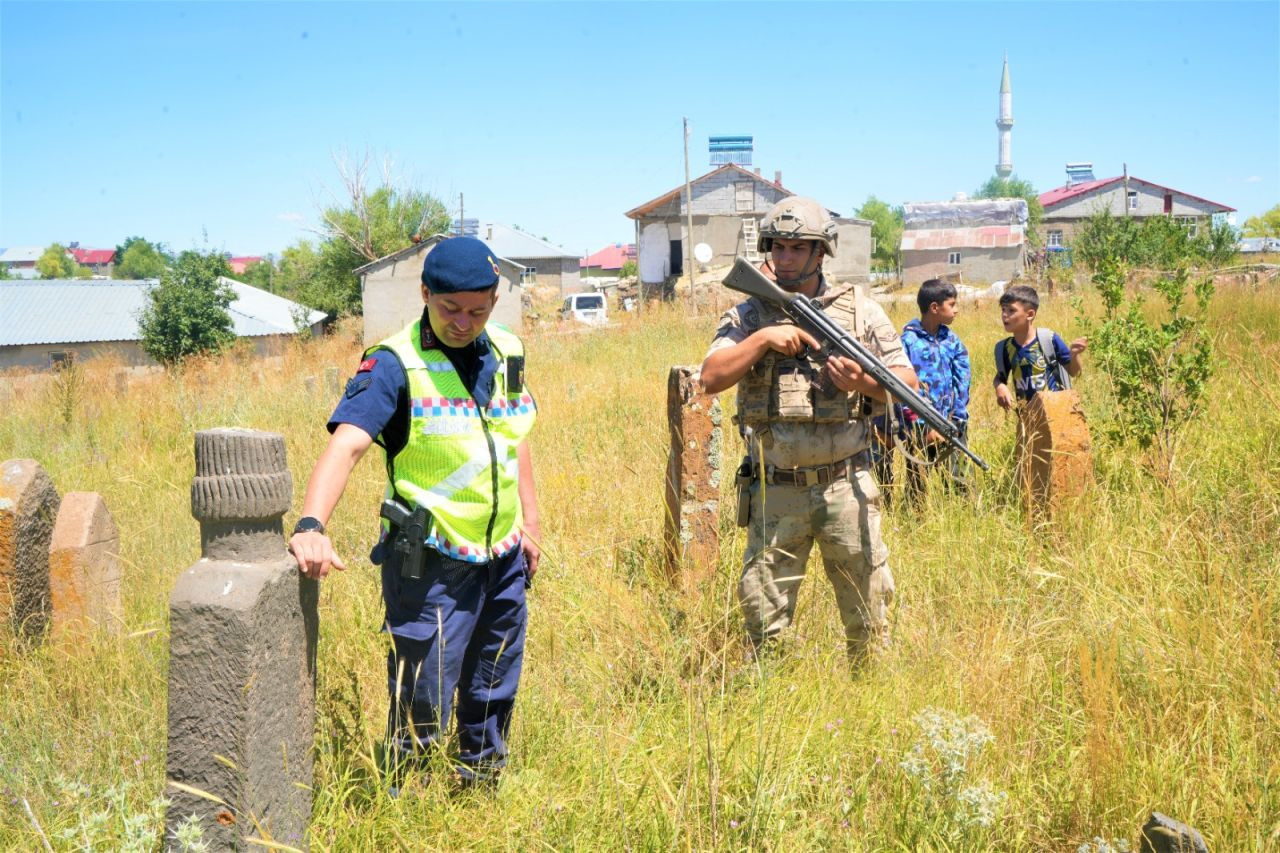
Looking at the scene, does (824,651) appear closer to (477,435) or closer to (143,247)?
(477,435)

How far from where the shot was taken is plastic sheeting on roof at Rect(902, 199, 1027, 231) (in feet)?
142

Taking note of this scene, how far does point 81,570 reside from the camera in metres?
3.78

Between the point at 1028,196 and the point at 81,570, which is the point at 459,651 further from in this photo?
the point at 1028,196

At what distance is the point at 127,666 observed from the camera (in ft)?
10.6

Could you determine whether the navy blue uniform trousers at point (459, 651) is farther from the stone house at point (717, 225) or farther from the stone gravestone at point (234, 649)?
the stone house at point (717, 225)

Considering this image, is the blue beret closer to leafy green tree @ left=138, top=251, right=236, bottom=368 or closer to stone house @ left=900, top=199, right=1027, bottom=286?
leafy green tree @ left=138, top=251, right=236, bottom=368

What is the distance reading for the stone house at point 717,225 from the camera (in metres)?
34.8

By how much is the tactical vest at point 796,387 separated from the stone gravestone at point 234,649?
1.77m

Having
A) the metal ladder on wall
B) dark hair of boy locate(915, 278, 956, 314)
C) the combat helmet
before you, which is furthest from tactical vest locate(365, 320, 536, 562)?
the metal ladder on wall

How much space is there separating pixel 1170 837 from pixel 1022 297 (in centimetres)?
366

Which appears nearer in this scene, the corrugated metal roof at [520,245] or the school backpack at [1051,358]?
the school backpack at [1051,358]

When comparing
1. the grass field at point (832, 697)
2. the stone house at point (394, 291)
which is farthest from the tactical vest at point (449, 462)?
the stone house at point (394, 291)

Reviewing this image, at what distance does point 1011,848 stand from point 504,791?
1.30 m

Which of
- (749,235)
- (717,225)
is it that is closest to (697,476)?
(749,235)
